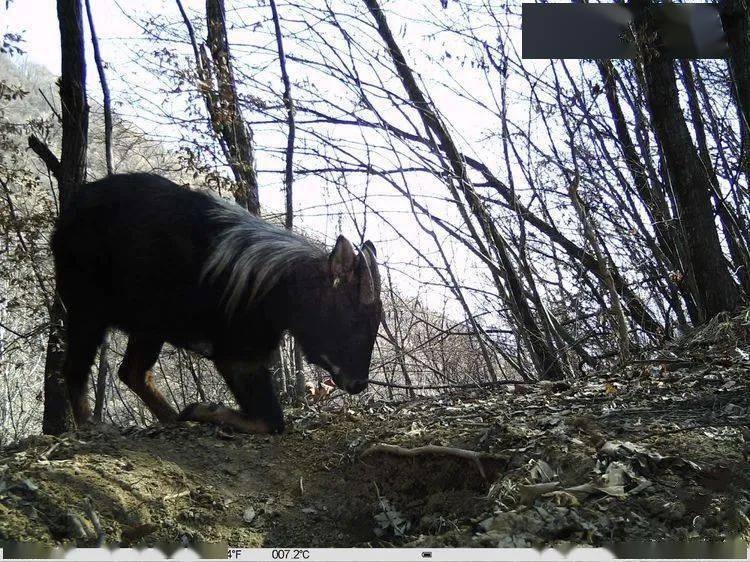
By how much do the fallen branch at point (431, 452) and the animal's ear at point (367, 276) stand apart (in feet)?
3.18

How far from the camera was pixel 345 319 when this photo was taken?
4082mm

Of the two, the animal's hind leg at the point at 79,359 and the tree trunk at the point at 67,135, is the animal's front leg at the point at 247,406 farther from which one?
the tree trunk at the point at 67,135

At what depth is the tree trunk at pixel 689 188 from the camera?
5684 mm

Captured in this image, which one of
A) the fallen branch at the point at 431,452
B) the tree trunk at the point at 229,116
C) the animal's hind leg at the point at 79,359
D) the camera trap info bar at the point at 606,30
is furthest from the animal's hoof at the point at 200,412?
the camera trap info bar at the point at 606,30

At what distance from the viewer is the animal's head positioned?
403cm

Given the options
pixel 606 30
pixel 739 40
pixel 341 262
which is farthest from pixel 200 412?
pixel 739 40

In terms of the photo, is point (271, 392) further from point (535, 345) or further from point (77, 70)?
point (77, 70)

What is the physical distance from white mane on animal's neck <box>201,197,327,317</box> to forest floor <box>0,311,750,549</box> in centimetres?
83

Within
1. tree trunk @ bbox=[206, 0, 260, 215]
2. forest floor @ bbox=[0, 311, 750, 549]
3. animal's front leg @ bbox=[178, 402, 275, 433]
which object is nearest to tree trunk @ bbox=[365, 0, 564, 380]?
tree trunk @ bbox=[206, 0, 260, 215]

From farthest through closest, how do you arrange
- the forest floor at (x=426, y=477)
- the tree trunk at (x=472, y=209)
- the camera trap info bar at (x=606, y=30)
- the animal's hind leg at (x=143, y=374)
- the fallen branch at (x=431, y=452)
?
1. the tree trunk at (x=472, y=209)
2. the camera trap info bar at (x=606, y=30)
3. the animal's hind leg at (x=143, y=374)
4. the fallen branch at (x=431, y=452)
5. the forest floor at (x=426, y=477)

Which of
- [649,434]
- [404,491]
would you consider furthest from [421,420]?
[649,434]

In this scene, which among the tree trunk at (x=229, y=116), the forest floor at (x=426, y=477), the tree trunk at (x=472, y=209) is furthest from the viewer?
the tree trunk at (x=229, y=116)

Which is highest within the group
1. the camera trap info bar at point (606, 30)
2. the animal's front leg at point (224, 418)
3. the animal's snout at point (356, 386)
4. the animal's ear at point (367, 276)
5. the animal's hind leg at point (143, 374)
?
the camera trap info bar at point (606, 30)

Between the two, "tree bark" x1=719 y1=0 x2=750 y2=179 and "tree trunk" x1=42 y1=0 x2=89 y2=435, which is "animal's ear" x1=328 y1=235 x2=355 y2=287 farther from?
"tree bark" x1=719 y1=0 x2=750 y2=179
